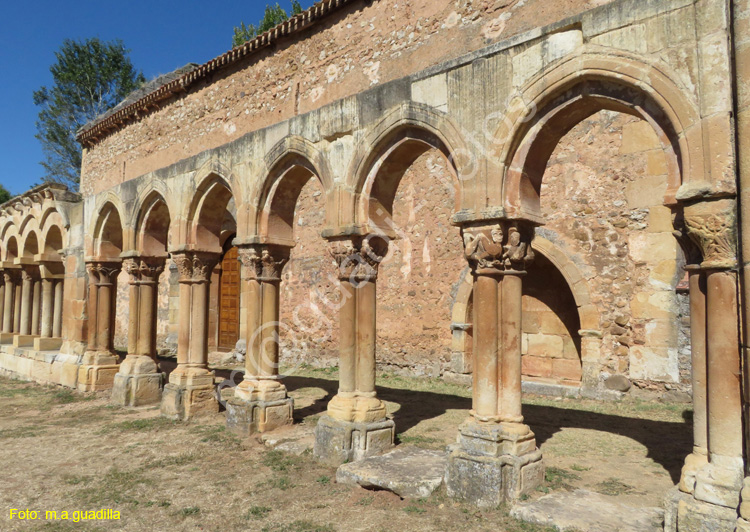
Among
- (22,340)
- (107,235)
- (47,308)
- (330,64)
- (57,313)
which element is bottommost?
(22,340)

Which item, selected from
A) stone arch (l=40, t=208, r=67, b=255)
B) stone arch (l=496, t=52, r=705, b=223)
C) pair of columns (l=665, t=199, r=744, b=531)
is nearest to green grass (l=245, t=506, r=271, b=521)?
pair of columns (l=665, t=199, r=744, b=531)

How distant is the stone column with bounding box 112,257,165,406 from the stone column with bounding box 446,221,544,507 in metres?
5.84

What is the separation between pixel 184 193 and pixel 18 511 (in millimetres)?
4686

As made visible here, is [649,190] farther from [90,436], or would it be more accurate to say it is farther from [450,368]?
[90,436]

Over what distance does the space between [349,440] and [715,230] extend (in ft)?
11.7

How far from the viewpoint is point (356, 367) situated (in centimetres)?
571

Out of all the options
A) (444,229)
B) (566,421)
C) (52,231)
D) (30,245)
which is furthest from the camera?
(30,245)

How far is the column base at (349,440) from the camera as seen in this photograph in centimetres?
532

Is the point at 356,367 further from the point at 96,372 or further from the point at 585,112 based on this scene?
the point at 96,372

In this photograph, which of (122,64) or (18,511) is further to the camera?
(122,64)

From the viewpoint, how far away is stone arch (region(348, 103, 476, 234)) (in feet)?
16.1

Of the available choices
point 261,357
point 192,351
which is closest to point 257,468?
point 261,357

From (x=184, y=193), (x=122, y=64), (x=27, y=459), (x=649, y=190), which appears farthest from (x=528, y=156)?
(x=122, y=64)

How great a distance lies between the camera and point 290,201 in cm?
704
